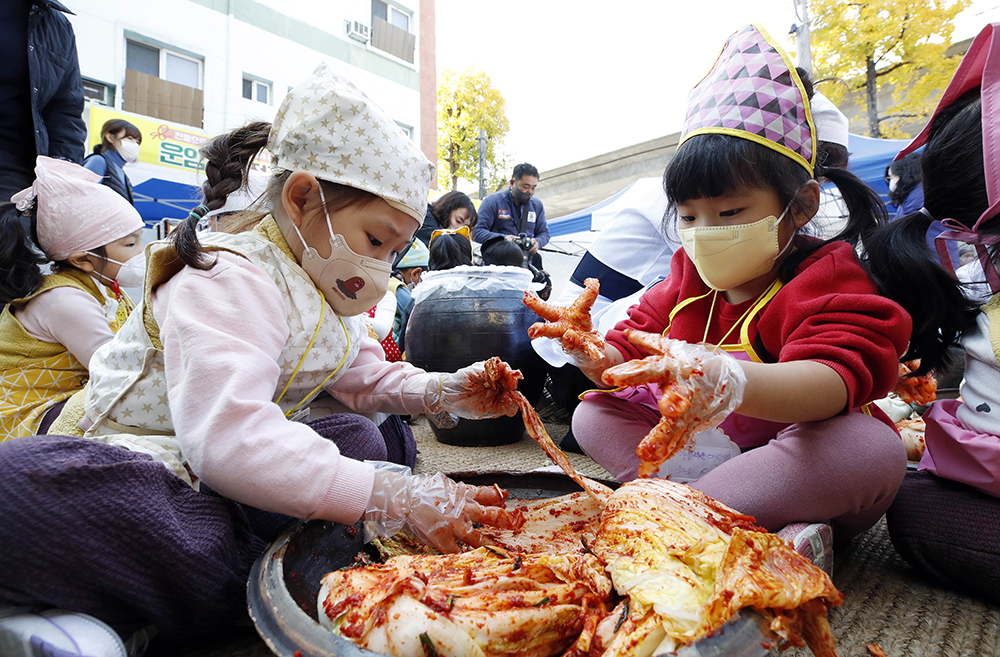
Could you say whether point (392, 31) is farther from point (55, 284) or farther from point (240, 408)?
point (240, 408)

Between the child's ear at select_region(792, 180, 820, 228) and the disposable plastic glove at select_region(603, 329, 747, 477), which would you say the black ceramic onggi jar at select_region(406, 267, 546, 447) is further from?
the disposable plastic glove at select_region(603, 329, 747, 477)

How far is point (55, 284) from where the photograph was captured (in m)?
1.96

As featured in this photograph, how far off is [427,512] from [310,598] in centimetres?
25

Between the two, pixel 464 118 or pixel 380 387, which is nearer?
pixel 380 387

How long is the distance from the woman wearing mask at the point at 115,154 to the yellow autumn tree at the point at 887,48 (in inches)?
357

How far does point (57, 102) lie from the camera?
2.69 m

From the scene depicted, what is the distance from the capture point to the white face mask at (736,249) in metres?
1.33

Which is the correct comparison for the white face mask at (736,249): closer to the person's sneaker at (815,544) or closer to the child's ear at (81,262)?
the person's sneaker at (815,544)

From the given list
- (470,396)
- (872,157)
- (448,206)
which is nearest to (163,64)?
(448,206)

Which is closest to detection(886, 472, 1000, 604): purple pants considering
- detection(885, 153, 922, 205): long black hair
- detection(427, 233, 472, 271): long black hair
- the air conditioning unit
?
detection(885, 153, 922, 205): long black hair

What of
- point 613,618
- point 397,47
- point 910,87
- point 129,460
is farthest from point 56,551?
point 397,47

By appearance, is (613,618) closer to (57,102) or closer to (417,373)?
(417,373)

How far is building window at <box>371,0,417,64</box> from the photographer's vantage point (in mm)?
12672

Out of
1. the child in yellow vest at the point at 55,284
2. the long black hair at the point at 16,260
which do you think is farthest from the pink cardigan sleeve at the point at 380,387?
the long black hair at the point at 16,260
